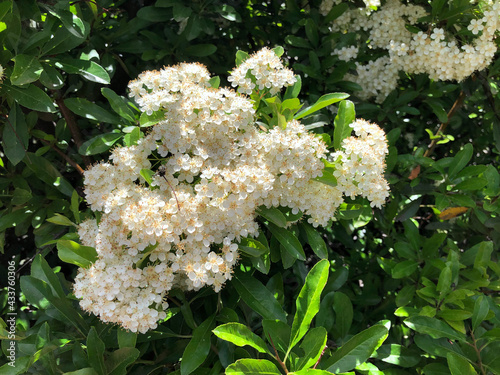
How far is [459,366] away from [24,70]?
6.22 ft

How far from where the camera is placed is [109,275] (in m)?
1.22

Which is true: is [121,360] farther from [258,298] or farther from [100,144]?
[100,144]

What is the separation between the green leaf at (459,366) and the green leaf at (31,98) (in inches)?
67.8

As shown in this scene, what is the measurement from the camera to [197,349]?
1420mm

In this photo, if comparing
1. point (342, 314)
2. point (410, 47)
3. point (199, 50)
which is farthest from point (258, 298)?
point (410, 47)

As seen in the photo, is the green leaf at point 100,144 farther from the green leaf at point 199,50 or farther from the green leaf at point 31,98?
the green leaf at point 199,50

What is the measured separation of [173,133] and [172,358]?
33.8 inches

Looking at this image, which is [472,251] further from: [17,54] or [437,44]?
[17,54]

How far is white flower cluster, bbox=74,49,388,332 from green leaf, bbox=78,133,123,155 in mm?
181

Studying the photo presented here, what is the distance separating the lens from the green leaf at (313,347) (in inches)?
51.6

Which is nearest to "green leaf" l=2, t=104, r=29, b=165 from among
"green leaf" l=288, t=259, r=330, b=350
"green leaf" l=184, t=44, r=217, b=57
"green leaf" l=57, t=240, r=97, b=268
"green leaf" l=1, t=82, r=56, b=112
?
"green leaf" l=1, t=82, r=56, b=112

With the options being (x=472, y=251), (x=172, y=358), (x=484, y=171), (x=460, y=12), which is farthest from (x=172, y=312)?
(x=460, y=12)

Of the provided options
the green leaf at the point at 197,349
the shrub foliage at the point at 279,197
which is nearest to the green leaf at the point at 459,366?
the shrub foliage at the point at 279,197

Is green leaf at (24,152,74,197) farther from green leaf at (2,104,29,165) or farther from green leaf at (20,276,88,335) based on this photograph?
green leaf at (20,276,88,335)
